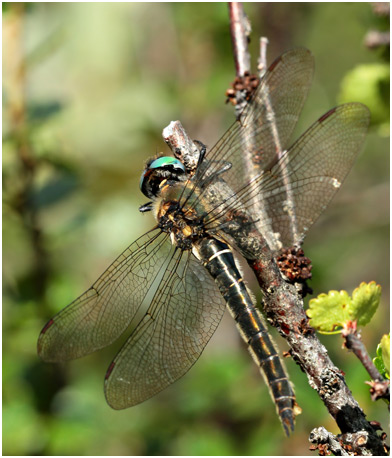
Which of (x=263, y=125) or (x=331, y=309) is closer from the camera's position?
(x=331, y=309)

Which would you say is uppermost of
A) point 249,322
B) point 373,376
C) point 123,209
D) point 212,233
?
point 123,209

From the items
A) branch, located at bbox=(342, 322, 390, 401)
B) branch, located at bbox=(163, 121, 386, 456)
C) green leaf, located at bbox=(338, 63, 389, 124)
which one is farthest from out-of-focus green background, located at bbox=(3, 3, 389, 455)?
branch, located at bbox=(342, 322, 390, 401)

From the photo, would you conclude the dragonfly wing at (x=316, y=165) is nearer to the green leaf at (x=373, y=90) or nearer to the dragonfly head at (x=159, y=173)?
the green leaf at (x=373, y=90)

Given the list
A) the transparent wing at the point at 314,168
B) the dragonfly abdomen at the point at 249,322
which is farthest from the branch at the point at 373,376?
the transparent wing at the point at 314,168

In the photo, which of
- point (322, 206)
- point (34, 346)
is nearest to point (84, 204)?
point (34, 346)

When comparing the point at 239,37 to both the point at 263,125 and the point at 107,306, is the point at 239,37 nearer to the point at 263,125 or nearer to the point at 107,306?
the point at 263,125

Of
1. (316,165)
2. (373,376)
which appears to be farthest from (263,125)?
(373,376)

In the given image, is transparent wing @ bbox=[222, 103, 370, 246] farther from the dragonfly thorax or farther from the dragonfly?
the dragonfly thorax
